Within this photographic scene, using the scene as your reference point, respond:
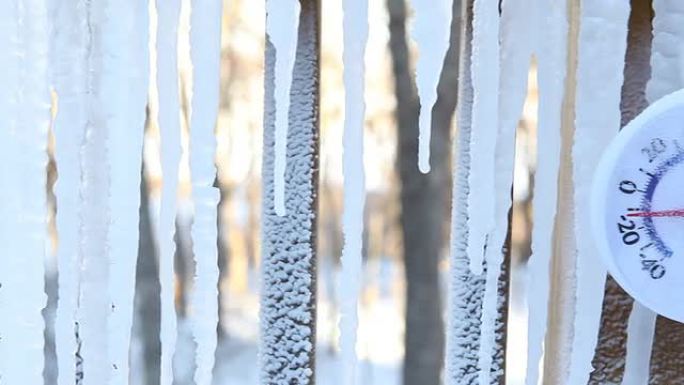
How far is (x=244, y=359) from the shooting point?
→ 5098mm

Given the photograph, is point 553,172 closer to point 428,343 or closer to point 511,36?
point 511,36

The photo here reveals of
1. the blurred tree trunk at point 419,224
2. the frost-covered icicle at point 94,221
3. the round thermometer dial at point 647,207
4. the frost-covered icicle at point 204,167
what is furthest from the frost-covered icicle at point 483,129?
the blurred tree trunk at point 419,224

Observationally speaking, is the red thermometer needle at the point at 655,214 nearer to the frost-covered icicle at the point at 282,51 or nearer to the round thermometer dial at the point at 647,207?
the round thermometer dial at the point at 647,207

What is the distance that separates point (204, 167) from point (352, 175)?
16cm

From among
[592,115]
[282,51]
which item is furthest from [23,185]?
[592,115]

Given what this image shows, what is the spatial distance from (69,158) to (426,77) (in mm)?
390

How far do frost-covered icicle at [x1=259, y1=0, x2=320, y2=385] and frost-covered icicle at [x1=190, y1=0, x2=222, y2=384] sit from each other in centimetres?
6

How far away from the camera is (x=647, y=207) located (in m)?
0.81

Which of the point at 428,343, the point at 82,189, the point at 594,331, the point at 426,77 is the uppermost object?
the point at 426,77

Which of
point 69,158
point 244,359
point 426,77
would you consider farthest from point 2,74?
point 244,359

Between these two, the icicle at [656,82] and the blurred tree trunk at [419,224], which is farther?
the blurred tree trunk at [419,224]

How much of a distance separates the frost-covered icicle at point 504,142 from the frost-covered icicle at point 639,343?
14 centimetres

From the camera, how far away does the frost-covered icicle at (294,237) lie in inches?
35.7

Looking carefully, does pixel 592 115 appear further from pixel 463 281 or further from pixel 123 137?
pixel 123 137
